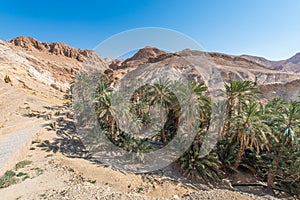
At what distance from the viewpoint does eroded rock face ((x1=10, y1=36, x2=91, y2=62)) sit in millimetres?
95188

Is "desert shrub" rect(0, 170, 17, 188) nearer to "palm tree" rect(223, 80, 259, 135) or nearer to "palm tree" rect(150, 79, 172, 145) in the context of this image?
"palm tree" rect(150, 79, 172, 145)

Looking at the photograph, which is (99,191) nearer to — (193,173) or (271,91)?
(193,173)

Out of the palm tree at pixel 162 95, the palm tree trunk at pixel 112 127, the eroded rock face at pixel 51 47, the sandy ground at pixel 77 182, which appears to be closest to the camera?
the sandy ground at pixel 77 182

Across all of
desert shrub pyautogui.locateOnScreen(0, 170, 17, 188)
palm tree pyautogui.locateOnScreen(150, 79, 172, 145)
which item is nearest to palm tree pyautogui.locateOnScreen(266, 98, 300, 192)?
palm tree pyautogui.locateOnScreen(150, 79, 172, 145)

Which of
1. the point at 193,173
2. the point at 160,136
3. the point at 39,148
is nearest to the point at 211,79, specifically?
the point at 160,136

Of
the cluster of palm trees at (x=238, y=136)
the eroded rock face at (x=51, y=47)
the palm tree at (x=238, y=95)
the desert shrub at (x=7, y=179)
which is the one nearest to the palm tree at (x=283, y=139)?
the cluster of palm trees at (x=238, y=136)

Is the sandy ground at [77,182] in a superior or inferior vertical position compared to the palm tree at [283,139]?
inferior

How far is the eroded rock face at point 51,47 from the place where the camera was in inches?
3748

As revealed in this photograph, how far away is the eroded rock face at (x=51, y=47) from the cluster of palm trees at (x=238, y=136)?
3935 inches

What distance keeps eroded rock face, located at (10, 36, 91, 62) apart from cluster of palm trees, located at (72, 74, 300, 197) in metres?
99.9

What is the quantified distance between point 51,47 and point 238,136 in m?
118

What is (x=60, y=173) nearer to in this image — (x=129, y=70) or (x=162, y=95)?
(x=162, y=95)

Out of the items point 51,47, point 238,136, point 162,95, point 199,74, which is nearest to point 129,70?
point 199,74

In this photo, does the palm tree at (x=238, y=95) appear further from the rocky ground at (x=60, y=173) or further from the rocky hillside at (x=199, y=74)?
the rocky hillside at (x=199, y=74)
